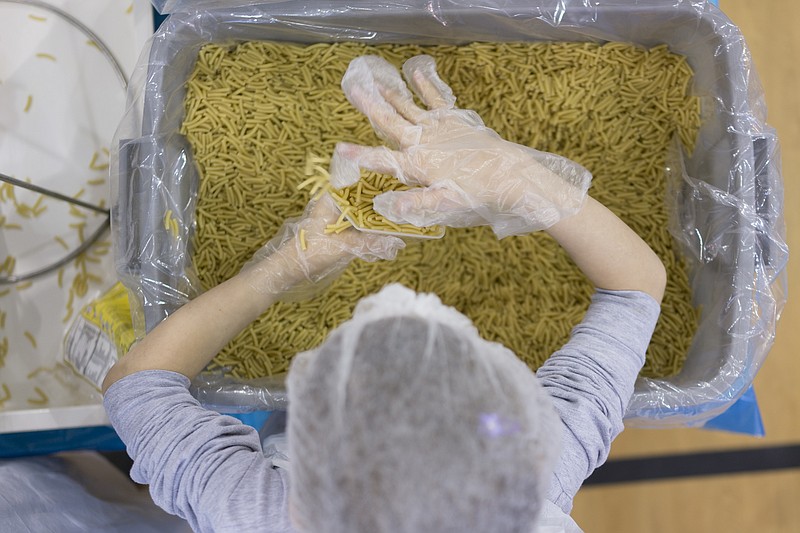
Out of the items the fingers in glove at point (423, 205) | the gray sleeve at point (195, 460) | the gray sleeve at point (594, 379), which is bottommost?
the gray sleeve at point (195, 460)

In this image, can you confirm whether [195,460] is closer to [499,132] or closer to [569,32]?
Answer: [499,132]

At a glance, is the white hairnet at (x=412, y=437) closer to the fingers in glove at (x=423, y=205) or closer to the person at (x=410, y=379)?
the person at (x=410, y=379)

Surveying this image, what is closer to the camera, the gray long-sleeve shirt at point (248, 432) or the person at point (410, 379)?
the person at point (410, 379)

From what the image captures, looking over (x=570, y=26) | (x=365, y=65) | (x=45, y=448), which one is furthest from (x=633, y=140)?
(x=45, y=448)

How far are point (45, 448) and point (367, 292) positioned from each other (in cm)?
58

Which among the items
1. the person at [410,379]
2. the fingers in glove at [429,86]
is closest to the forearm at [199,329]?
the person at [410,379]

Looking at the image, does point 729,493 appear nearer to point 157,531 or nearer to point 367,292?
point 367,292

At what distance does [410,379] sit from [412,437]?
3 cm

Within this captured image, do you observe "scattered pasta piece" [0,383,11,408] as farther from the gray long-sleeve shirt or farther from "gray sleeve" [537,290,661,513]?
"gray sleeve" [537,290,661,513]

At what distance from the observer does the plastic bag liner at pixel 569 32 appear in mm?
747

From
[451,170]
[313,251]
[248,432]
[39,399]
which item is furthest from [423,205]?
[39,399]

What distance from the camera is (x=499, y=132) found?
2.76 ft

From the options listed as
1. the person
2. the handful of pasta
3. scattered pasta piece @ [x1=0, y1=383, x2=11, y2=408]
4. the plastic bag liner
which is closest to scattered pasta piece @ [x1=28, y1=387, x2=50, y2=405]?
scattered pasta piece @ [x1=0, y1=383, x2=11, y2=408]

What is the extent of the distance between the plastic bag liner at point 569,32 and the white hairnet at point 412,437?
0.39 meters
